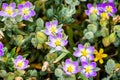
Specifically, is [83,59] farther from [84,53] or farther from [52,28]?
[52,28]

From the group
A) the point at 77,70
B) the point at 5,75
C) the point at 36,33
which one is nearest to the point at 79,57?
the point at 77,70

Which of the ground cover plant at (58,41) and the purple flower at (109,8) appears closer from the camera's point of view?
the ground cover plant at (58,41)

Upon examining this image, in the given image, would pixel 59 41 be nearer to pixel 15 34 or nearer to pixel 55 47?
pixel 55 47

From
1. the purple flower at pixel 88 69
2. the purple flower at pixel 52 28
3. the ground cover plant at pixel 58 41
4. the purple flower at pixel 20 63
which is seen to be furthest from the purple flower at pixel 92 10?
the purple flower at pixel 20 63

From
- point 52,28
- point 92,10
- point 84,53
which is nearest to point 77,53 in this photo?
point 84,53

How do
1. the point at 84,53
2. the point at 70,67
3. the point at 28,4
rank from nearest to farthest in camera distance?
the point at 70,67 < the point at 84,53 < the point at 28,4

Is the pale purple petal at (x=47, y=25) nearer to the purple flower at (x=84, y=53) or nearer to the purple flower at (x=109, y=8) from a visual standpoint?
the purple flower at (x=84, y=53)

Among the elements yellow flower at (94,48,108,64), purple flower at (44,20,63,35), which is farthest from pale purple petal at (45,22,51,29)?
yellow flower at (94,48,108,64)
